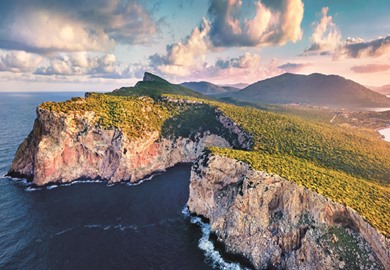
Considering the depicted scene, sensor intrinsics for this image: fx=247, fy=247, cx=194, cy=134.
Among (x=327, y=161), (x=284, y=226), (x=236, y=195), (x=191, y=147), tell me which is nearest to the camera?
(x=284, y=226)

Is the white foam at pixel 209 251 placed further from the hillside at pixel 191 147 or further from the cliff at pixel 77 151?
the cliff at pixel 77 151

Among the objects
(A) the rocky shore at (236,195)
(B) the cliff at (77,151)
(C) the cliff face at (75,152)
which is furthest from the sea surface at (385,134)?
(C) the cliff face at (75,152)

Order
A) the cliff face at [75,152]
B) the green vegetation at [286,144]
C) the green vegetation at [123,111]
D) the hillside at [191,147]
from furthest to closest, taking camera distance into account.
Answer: the green vegetation at [123,111]
the cliff face at [75,152]
the hillside at [191,147]
the green vegetation at [286,144]

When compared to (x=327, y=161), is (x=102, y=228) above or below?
below

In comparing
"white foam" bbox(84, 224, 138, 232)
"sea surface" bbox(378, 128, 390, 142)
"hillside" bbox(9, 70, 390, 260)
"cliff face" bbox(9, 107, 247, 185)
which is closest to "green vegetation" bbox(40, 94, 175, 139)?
"hillside" bbox(9, 70, 390, 260)

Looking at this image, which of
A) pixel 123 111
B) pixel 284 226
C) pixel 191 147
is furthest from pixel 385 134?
pixel 123 111

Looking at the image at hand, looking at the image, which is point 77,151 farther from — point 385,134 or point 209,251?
point 385,134

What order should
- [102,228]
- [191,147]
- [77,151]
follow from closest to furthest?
[102,228], [77,151], [191,147]
